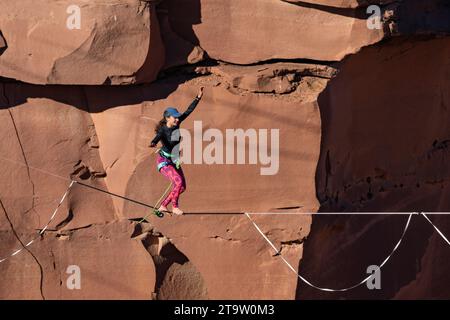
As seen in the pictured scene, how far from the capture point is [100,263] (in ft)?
31.2

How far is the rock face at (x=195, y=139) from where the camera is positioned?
Answer: 9.08 m

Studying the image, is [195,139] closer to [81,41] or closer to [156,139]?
[156,139]

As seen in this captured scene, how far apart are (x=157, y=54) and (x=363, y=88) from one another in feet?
6.06

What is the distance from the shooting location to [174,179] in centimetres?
863

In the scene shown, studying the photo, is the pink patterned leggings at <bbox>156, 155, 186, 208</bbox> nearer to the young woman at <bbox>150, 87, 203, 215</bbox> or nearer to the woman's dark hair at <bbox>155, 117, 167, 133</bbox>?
the young woman at <bbox>150, 87, 203, 215</bbox>

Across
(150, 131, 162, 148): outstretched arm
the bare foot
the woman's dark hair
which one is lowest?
the bare foot

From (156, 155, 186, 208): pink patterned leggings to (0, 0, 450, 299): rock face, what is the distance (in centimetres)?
31

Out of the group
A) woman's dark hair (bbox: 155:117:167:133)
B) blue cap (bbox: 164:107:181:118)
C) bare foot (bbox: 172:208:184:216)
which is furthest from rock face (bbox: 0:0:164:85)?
bare foot (bbox: 172:208:184:216)

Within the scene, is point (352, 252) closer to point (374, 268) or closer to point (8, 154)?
point (374, 268)

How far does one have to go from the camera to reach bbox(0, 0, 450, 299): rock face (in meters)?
9.08

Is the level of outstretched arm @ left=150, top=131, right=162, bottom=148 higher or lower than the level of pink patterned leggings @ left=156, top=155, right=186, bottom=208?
higher

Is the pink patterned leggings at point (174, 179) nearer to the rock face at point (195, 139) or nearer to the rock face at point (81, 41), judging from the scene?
the rock face at point (195, 139)

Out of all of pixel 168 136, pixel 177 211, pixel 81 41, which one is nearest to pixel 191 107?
pixel 168 136

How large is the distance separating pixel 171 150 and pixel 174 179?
0.22 meters
